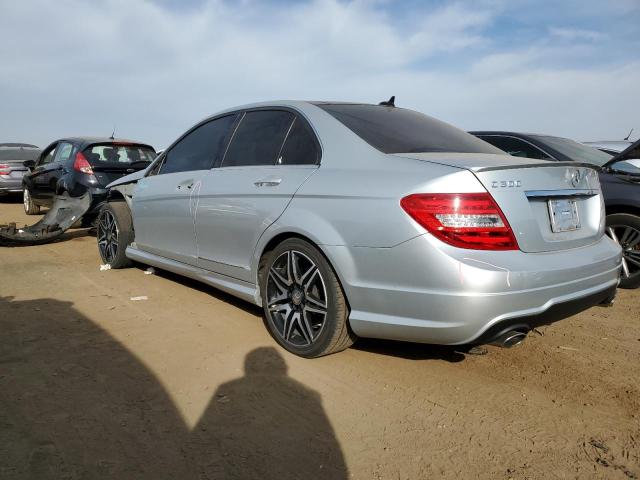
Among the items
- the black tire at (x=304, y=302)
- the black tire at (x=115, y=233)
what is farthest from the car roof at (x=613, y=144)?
the black tire at (x=115, y=233)

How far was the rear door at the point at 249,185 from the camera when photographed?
328 centimetres

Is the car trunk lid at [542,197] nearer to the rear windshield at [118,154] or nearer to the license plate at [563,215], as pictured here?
the license plate at [563,215]

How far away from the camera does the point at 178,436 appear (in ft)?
7.59

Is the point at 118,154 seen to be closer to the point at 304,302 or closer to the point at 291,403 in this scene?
the point at 304,302

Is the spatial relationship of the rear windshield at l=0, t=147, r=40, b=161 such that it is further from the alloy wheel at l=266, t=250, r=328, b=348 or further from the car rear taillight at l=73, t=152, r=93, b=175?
the alloy wheel at l=266, t=250, r=328, b=348

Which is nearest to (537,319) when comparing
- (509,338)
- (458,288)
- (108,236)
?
(509,338)

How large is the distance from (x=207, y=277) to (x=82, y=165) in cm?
431

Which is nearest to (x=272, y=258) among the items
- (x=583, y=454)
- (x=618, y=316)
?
(x=583, y=454)

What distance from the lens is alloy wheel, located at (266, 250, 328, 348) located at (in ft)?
9.91

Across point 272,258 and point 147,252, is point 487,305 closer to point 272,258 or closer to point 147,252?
point 272,258

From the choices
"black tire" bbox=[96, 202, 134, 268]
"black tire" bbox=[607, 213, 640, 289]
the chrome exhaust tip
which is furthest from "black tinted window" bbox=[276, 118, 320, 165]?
"black tire" bbox=[607, 213, 640, 289]

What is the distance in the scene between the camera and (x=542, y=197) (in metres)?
2.61

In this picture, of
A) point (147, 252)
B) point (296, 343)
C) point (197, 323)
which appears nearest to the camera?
point (296, 343)

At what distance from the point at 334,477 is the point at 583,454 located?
110 centimetres
